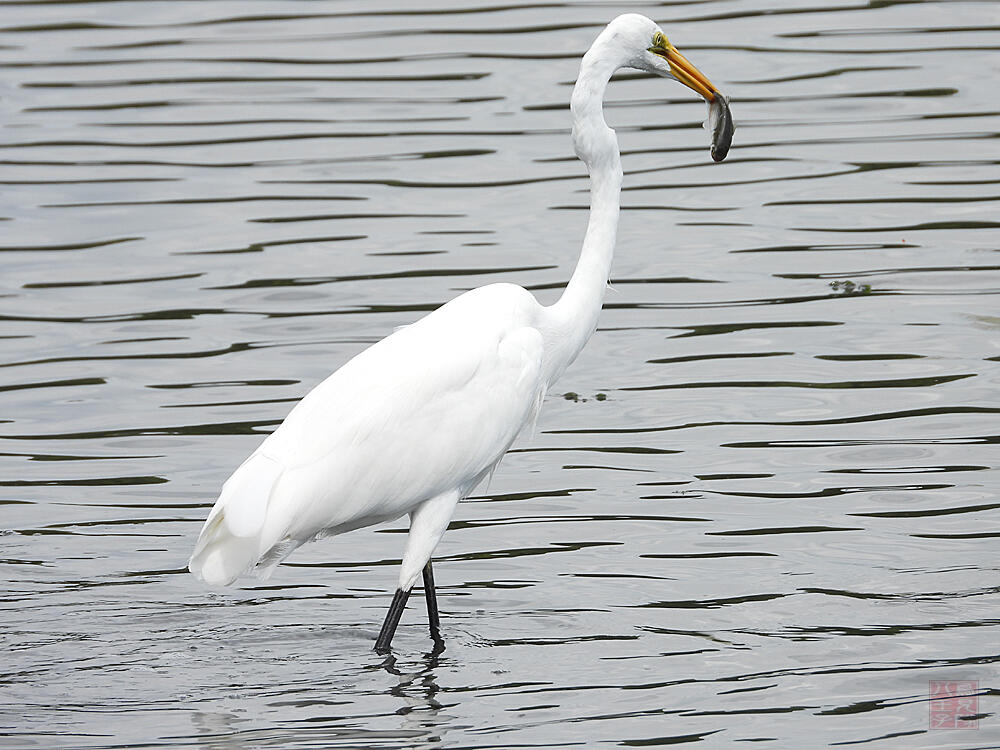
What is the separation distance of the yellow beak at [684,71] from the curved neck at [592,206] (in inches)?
9.4

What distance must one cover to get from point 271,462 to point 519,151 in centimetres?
723

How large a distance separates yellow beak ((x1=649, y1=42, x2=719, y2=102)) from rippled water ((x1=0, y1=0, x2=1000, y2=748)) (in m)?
1.88

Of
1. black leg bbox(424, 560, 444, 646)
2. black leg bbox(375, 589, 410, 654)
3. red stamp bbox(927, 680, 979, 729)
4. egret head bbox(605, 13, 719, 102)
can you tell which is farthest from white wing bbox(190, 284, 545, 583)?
red stamp bbox(927, 680, 979, 729)

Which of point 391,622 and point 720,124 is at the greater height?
point 720,124

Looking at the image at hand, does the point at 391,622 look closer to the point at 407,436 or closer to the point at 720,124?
the point at 407,436

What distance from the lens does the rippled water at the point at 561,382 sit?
6809mm

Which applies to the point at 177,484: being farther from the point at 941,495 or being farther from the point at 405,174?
the point at 405,174

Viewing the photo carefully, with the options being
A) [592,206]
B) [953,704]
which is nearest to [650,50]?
[592,206]

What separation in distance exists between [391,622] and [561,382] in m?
3.47

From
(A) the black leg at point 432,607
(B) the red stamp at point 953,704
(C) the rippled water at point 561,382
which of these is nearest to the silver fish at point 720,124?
(C) the rippled water at point 561,382

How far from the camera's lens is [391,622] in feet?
23.2

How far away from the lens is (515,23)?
1667 centimetres

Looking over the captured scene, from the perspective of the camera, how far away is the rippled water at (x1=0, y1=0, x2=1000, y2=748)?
22.3 ft

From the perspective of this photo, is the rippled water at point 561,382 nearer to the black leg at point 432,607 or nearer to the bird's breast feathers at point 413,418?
the black leg at point 432,607
